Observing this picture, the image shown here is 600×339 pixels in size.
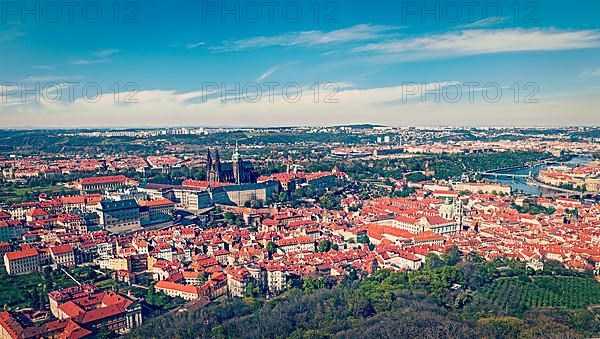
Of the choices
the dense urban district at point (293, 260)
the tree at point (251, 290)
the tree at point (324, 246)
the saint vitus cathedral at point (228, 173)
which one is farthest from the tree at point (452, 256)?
the saint vitus cathedral at point (228, 173)

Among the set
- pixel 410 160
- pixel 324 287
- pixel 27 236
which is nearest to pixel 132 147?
pixel 410 160

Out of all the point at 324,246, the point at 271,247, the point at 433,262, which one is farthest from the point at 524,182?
the point at 271,247

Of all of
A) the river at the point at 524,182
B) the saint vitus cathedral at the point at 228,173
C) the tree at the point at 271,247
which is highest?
the saint vitus cathedral at the point at 228,173

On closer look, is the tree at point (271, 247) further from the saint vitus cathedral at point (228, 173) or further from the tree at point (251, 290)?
the saint vitus cathedral at point (228, 173)

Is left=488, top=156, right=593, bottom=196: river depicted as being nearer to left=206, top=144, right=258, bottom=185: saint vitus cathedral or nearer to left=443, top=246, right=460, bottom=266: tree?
left=206, top=144, right=258, bottom=185: saint vitus cathedral

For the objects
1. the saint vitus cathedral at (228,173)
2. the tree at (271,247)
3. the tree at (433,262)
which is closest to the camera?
the tree at (433,262)

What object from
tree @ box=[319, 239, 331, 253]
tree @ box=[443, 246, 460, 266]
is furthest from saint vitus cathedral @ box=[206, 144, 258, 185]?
tree @ box=[443, 246, 460, 266]

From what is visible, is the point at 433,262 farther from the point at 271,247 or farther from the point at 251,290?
the point at 251,290

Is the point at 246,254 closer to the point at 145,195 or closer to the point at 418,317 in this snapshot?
the point at 418,317

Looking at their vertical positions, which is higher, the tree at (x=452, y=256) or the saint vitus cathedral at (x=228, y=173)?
the saint vitus cathedral at (x=228, y=173)
